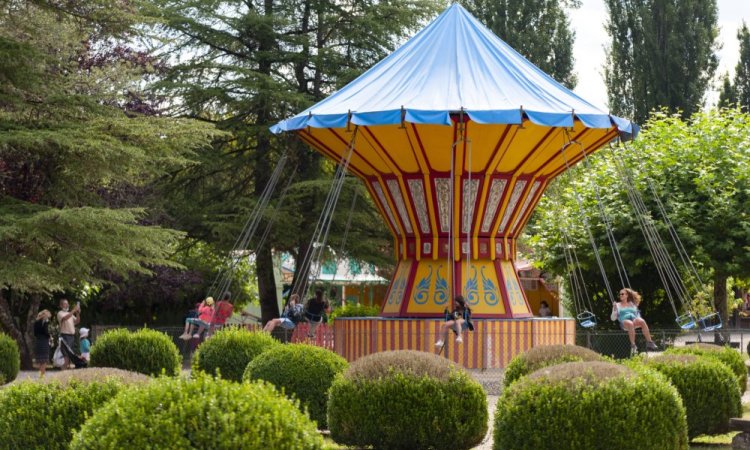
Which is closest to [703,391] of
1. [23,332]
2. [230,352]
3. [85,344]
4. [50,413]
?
[50,413]

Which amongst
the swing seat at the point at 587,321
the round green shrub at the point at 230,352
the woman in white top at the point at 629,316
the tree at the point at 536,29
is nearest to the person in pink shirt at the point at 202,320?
the round green shrub at the point at 230,352

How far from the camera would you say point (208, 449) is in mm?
6957

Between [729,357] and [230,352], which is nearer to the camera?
[729,357]

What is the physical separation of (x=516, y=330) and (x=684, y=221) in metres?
8.69

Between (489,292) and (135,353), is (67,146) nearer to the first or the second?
(135,353)

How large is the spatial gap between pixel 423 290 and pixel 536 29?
92.8ft

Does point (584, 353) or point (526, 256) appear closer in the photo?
point (584, 353)

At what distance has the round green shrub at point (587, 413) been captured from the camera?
9625 mm

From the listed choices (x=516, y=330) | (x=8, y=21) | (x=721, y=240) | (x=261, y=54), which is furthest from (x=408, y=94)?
(x=261, y=54)

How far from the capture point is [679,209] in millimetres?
29469

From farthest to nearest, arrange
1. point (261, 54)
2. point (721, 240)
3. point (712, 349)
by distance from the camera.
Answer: point (261, 54), point (721, 240), point (712, 349)

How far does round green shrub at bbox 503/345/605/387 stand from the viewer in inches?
514

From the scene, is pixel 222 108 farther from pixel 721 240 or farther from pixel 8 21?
pixel 721 240

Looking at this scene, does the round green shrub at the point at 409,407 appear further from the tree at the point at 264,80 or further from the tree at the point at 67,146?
the tree at the point at 264,80
